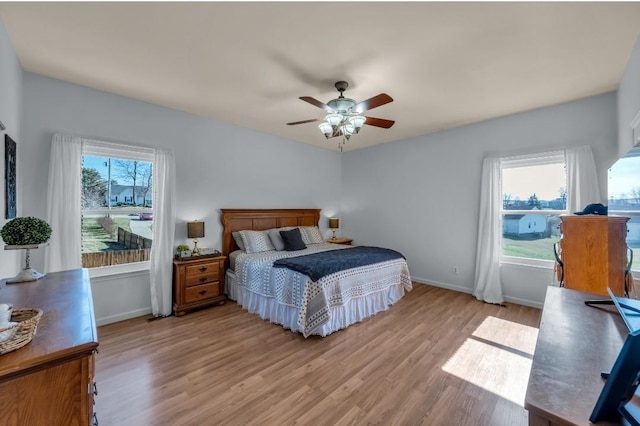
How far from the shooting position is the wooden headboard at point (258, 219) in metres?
4.21

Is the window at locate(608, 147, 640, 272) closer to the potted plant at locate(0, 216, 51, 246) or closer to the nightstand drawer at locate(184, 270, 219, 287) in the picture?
the potted plant at locate(0, 216, 51, 246)

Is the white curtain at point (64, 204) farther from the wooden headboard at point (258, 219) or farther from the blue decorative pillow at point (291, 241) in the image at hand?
the blue decorative pillow at point (291, 241)

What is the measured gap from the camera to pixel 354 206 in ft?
19.6

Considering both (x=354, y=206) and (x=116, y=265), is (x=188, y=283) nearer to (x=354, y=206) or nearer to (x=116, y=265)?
(x=116, y=265)

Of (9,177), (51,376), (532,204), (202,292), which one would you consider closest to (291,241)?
(202,292)

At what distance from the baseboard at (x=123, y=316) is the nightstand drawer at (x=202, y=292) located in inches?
21.0

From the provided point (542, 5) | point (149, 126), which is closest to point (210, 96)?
point (149, 126)

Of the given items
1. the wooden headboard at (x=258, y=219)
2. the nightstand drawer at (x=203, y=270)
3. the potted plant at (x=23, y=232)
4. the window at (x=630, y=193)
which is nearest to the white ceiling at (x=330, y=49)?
the window at (x=630, y=193)

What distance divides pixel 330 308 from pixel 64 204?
3050 mm

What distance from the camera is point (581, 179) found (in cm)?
322

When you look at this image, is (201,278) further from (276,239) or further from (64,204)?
(64,204)

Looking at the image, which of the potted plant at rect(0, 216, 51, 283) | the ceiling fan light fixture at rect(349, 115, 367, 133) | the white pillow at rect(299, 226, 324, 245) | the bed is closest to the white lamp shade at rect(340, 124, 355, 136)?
the ceiling fan light fixture at rect(349, 115, 367, 133)

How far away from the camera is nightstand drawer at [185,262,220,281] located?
348 centimetres

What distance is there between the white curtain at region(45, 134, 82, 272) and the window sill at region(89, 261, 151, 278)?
0.78ft
